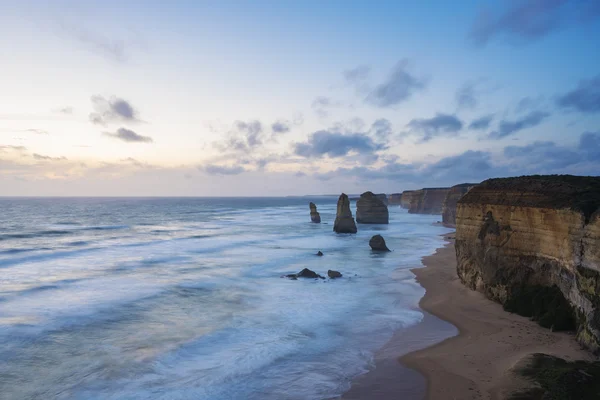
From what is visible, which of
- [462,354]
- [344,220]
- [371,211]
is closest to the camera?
[462,354]

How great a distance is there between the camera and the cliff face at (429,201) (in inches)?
4269

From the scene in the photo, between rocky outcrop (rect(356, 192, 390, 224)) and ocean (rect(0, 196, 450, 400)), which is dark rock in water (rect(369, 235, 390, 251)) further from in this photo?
rocky outcrop (rect(356, 192, 390, 224))

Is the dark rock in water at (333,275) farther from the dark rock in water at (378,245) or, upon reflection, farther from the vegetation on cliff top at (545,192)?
the dark rock in water at (378,245)

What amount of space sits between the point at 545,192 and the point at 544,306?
5.19m

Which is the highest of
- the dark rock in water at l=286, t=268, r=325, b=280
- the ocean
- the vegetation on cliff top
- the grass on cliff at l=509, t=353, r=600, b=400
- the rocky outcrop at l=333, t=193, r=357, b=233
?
the vegetation on cliff top

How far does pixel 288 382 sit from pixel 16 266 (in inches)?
1344

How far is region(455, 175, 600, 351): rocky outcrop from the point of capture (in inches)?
533

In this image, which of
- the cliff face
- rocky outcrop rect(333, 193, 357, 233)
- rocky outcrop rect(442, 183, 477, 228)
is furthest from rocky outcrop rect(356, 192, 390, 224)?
the cliff face

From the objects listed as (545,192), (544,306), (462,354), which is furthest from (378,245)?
(462,354)

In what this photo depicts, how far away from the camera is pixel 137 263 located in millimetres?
36750

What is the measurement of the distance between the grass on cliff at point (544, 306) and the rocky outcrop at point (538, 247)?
0.11 feet

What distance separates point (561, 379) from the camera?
1026cm

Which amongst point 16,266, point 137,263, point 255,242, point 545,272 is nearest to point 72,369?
point 545,272

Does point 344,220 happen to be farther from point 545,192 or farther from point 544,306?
point 544,306
